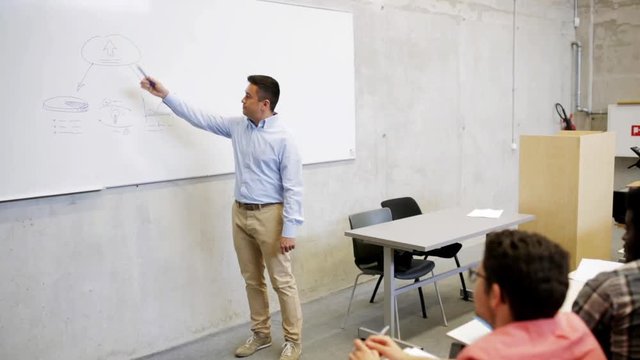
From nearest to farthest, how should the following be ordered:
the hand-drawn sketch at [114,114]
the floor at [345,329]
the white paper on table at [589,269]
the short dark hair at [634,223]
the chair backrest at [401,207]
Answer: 1. the short dark hair at [634,223]
2. the white paper on table at [589,269]
3. the hand-drawn sketch at [114,114]
4. the floor at [345,329]
5. the chair backrest at [401,207]

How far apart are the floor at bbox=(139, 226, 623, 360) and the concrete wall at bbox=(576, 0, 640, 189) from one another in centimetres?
426

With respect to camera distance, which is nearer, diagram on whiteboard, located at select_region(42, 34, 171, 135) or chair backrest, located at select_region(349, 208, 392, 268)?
diagram on whiteboard, located at select_region(42, 34, 171, 135)

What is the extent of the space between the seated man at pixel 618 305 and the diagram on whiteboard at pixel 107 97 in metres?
2.70

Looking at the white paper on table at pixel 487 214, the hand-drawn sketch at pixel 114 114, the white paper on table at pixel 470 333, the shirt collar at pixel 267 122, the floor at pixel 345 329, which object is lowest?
the floor at pixel 345 329

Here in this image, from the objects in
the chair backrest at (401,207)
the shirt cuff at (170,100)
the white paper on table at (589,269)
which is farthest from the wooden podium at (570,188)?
the shirt cuff at (170,100)

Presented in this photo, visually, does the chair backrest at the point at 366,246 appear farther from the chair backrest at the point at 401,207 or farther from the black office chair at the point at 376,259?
the chair backrest at the point at 401,207

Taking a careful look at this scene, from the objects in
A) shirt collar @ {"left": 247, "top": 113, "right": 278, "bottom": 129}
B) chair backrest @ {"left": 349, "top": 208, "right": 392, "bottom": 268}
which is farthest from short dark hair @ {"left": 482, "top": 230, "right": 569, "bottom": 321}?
chair backrest @ {"left": 349, "top": 208, "right": 392, "bottom": 268}

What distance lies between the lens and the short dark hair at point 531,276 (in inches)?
49.1

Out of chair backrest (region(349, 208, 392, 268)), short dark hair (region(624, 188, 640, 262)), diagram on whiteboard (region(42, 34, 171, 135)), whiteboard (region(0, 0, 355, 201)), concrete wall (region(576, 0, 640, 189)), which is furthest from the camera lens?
concrete wall (region(576, 0, 640, 189))

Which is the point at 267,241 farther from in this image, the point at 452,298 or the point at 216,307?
the point at 452,298

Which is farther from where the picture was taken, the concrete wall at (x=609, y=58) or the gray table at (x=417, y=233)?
the concrete wall at (x=609, y=58)

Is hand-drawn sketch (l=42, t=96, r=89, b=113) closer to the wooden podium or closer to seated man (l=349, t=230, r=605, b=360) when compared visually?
seated man (l=349, t=230, r=605, b=360)

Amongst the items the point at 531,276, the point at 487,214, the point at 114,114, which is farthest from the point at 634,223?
the point at 114,114

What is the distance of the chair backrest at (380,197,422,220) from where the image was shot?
4.35m
